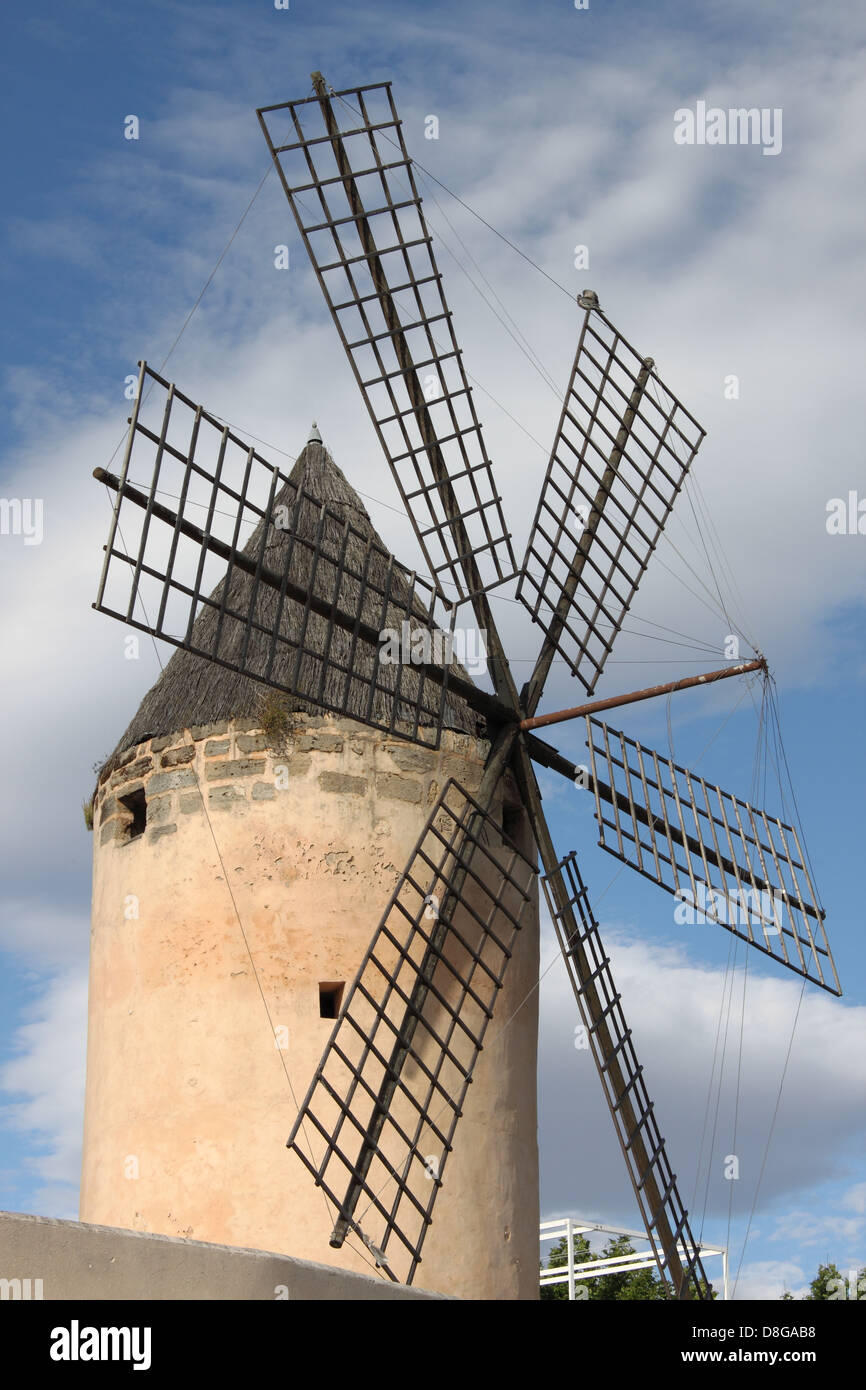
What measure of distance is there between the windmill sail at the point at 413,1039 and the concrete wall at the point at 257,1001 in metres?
0.11

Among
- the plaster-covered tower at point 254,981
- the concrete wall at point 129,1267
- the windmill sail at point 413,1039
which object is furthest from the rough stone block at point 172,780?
the concrete wall at point 129,1267

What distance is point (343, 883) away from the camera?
6.68 metres

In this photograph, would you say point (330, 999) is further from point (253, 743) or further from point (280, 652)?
point (280, 652)

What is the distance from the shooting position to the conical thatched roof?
6945 millimetres

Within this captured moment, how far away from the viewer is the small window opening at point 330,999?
6559mm

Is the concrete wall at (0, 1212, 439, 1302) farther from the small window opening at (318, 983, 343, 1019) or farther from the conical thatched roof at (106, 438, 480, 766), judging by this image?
the conical thatched roof at (106, 438, 480, 766)

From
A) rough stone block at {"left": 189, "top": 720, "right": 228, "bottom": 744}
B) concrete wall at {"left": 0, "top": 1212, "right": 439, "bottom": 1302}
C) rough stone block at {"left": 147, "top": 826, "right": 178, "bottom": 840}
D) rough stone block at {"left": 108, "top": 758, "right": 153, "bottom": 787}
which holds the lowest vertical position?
concrete wall at {"left": 0, "top": 1212, "right": 439, "bottom": 1302}

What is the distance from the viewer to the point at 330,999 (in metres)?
6.61

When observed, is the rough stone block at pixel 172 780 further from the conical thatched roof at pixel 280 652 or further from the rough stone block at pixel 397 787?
the rough stone block at pixel 397 787

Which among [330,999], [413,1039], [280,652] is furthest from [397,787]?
[413,1039]

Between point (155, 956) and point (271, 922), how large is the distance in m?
0.52

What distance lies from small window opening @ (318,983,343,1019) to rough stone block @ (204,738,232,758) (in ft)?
3.46

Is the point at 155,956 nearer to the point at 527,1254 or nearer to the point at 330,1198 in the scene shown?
the point at 330,1198

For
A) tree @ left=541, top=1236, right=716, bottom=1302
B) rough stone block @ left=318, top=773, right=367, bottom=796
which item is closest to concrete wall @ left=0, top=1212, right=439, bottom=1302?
rough stone block @ left=318, top=773, right=367, bottom=796
